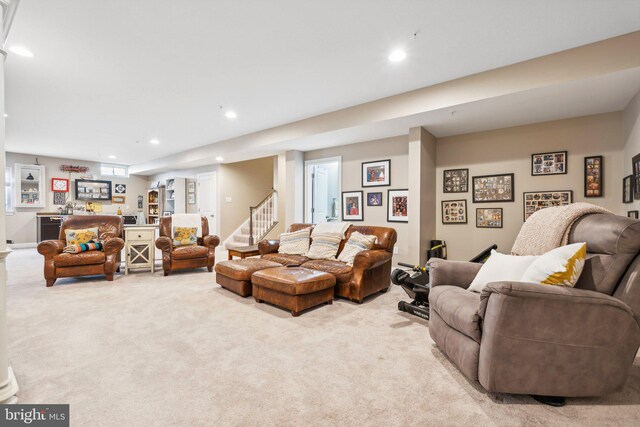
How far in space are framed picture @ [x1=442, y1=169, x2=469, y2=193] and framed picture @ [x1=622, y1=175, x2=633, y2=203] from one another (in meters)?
1.78

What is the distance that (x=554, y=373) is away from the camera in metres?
1.50

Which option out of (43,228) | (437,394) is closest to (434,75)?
(437,394)

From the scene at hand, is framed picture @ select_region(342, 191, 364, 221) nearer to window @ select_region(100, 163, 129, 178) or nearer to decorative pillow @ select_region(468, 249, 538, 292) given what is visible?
decorative pillow @ select_region(468, 249, 538, 292)

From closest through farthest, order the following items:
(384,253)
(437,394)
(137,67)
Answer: (437,394) < (137,67) < (384,253)

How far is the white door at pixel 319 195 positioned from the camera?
6.43m

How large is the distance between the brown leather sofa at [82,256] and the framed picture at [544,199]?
6142 mm

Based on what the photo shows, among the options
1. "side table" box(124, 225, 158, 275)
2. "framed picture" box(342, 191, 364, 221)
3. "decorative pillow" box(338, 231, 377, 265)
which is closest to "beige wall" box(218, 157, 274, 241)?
"side table" box(124, 225, 158, 275)

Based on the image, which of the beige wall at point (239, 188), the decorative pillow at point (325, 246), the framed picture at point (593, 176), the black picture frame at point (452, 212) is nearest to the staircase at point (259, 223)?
the beige wall at point (239, 188)

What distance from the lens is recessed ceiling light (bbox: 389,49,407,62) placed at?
2852 mm

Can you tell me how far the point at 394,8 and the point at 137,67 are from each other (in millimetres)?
2844

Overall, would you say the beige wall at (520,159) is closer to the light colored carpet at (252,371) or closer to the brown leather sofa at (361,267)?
the brown leather sofa at (361,267)

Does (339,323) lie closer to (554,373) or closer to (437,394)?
(437,394)

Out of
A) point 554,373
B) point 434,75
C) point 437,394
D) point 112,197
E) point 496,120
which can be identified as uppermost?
point 434,75

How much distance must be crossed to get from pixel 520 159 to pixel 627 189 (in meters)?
1.22
